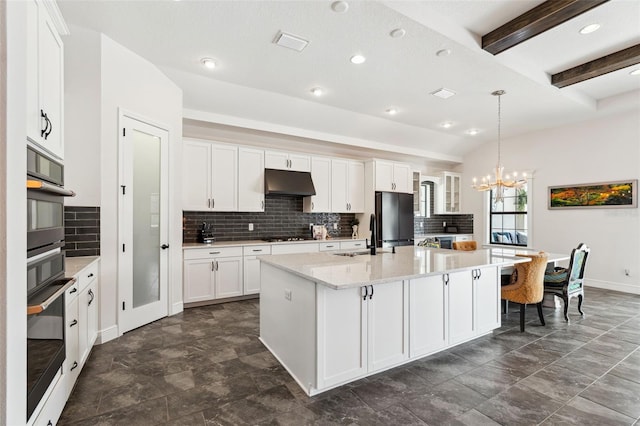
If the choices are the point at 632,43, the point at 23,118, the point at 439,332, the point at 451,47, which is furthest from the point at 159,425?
the point at 632,43

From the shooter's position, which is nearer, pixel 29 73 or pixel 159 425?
pixel 29 73

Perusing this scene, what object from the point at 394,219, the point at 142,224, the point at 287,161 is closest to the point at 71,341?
the point at 142,224

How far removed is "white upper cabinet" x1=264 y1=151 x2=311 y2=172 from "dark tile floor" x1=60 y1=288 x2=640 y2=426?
9.18 ft

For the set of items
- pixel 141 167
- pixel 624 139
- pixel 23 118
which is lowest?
pixel 23 118

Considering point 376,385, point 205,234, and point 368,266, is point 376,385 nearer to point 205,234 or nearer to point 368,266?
point 368,266

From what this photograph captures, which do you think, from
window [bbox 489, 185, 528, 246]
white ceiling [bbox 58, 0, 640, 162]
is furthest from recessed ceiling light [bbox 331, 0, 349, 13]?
window [bbox 489, 185, 528, 246]

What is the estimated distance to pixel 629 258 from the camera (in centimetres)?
516

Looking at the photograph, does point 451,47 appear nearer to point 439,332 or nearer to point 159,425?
point 439,332

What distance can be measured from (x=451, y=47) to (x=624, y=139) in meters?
4.35

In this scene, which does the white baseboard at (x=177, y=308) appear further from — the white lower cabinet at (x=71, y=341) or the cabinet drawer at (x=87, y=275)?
the white lower cabinet at (x=71, y=341)

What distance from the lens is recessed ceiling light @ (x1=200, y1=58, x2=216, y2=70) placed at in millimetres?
3514

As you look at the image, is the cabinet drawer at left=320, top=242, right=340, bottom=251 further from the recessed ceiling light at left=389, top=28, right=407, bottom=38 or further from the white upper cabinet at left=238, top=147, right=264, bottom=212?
the recessed ceiling light at left=389, top=28, right=407, bottom=38

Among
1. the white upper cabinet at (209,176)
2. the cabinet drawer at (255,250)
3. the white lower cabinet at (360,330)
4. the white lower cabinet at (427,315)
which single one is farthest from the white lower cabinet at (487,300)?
the white upper cabinet at (209,176)

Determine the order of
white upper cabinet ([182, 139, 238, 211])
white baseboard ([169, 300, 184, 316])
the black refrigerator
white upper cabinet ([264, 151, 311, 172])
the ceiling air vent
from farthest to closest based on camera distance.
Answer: the black refrigerator < white upper cabinet ([264, 151, 311, 172]) < white upper cabinet ([182, 139, 238, 211]) < white baseboard ([169, 300, 184, 316]) < the ceiling air vent
